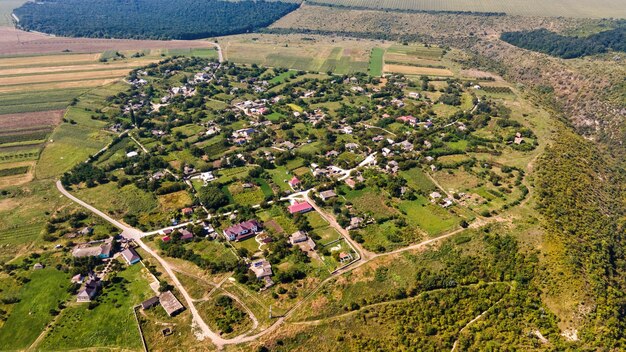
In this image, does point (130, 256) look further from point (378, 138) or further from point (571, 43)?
point (571, 43)

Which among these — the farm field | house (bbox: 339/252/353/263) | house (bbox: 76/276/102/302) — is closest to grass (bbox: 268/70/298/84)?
the farm field

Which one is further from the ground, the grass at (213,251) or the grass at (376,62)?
the grass at (376,62)

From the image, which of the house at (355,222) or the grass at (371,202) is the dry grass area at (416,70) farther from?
the house at (355,222)

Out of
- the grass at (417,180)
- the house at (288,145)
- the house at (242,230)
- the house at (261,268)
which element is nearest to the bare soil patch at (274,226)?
the house at (242,230)

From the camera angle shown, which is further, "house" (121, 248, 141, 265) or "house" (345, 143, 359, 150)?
"house" (345, 143, 359, 150)

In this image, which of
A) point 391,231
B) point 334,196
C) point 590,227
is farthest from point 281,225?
point 590,227

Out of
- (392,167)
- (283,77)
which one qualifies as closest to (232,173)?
(392,167)

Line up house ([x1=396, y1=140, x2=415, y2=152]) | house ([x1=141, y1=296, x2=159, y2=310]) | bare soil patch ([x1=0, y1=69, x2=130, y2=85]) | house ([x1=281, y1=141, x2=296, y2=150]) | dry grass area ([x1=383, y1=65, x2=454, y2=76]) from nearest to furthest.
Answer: house ([x1=141, y1=296, x2=159, y2=310]) < house ([x1=396, y1=140, x2=415, y2=152]) < house ([x1=281, y1=141, x2=296, y2=150]) < bare soil patch ([x1=0, y1=69, x2=130, y2=85]) < dry grass area ([x1=383, y1=65, x2=454, y2=76])

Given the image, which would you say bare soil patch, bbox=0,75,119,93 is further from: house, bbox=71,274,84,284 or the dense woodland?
the dense woodland
